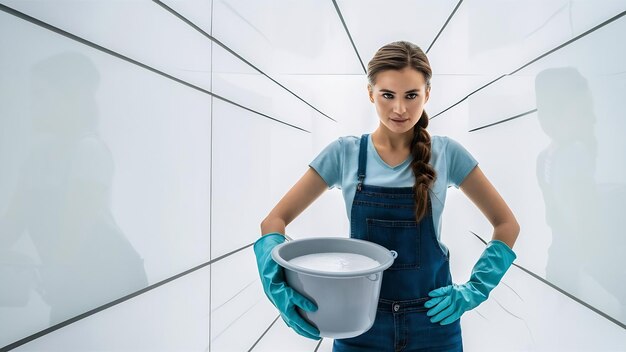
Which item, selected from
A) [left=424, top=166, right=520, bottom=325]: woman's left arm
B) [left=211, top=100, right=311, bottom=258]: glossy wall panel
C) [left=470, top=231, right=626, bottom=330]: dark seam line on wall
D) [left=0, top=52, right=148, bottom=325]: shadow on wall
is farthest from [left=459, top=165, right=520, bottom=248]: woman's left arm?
[left=0, top=52, right=148, bottom=325]: shadow on wall

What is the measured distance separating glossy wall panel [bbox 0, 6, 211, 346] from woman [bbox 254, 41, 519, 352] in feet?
1.09

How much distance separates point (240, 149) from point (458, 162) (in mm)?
683

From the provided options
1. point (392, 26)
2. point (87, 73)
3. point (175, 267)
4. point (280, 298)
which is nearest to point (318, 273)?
point (280, 298)

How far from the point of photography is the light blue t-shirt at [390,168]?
2.89 ft

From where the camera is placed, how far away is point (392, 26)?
1318 mm

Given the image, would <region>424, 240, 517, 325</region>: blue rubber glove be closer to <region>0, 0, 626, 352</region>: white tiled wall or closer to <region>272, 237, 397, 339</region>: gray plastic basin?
<region>0, 0, 626, 352</region>: white tiled wall

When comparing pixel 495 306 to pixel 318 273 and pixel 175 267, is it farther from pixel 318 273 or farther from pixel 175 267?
pixel 175 267

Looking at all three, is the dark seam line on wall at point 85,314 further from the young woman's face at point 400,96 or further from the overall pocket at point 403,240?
the young woman's face at point 400,96

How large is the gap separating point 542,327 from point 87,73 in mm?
1305

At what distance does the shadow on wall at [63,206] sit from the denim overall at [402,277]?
63cm

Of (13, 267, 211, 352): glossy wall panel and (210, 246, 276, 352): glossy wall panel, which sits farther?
(210, 246, 276, 352): glossy wall panel

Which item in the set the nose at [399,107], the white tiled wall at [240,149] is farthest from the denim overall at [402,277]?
the white tiled wall at [240,149]

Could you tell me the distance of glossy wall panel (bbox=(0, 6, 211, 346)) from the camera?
38 centimetres

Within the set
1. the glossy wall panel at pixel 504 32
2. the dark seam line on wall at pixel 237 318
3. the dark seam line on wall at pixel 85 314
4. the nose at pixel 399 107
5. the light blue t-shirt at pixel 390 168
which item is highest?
the glossy wall panel at pixel 504 32
